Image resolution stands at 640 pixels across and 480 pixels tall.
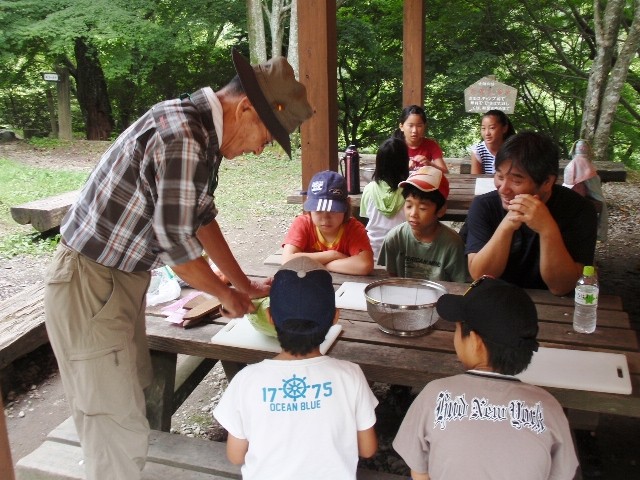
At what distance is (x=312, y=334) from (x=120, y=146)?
767mm

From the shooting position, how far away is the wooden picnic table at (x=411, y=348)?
1.62m

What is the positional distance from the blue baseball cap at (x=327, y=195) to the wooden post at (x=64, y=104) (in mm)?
11620

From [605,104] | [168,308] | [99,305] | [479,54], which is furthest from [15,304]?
[479,54]

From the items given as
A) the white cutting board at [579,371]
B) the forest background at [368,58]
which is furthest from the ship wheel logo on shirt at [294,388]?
the forest background at [368,58]

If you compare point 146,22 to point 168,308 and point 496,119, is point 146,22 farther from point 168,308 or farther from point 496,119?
point 168,308

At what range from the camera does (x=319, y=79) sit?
311 cm

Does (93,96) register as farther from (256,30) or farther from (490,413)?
(490,413)

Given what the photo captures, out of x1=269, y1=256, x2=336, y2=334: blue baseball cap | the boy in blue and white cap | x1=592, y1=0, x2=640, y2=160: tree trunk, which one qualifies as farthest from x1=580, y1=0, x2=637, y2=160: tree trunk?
x1=269, y1=256, x2=336, y2=334: blue baseball cap

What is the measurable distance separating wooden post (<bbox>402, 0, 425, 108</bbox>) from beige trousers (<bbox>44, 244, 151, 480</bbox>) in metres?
4.99

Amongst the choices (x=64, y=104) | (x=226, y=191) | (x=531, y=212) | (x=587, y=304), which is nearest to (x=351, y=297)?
(x=531, y=212)

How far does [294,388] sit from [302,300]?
0.74ft

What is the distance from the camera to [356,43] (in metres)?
11.8

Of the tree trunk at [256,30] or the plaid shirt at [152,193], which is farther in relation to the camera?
the tree trunk at [256,30]

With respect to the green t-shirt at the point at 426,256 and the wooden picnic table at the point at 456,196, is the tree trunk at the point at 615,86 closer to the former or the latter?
the wooden picnic table at the point at 456,196
